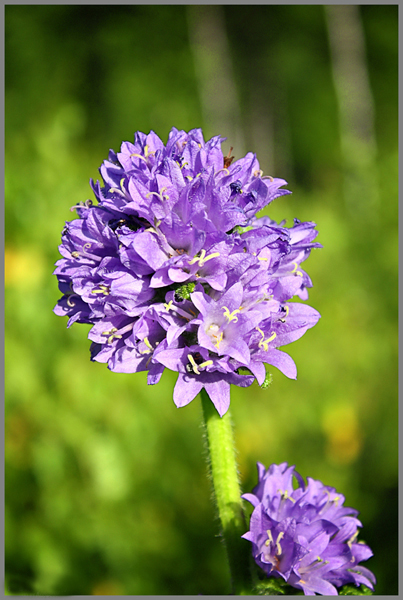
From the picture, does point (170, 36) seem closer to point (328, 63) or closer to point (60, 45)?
point (60, 45)

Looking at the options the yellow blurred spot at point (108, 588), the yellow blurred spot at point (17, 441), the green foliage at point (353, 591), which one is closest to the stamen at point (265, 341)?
the green foliage at point (353, 591)

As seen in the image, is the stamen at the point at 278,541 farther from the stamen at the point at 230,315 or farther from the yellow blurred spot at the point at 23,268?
the yellow blurred spot at the point at 23,268

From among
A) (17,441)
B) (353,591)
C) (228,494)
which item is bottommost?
(353,591)

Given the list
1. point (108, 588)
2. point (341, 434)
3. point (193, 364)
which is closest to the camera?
point (193, 364)

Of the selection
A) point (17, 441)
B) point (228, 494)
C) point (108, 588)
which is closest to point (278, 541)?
point (228, 494)

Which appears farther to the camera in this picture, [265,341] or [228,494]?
[228,494]

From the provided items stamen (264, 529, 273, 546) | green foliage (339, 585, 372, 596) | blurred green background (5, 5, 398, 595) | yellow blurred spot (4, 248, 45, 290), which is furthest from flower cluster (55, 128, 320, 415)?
yellow blurred spot (4, 248, 45, 290)

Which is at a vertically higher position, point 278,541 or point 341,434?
point 341,434

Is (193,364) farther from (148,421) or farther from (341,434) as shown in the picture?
(341,434)

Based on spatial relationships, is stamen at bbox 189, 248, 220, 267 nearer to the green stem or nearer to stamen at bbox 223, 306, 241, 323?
stamen at bbox 223, 306, 241, 323
